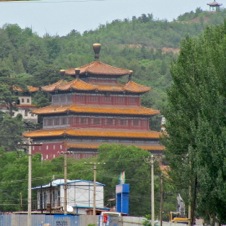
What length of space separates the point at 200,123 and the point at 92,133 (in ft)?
381

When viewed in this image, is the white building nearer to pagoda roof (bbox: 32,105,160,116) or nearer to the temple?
the temple

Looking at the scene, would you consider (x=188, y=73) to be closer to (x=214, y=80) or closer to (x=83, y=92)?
(x=214, y=80)

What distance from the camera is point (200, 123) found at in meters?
56.9

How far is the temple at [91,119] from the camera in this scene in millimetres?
171375

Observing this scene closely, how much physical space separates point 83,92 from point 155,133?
426 inches

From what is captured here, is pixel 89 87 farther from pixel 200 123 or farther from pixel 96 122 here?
pixel 200 123

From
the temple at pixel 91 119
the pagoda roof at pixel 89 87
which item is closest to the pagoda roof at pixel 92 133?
the temple at pixel 91 119

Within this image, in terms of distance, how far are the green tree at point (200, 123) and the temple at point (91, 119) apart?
10347cm

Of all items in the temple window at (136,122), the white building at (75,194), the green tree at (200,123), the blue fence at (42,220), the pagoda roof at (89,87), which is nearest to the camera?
the green tree at (200,123)

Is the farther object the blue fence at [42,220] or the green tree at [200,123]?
the blue fence at [42,220]

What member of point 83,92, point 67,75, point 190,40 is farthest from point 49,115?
point 190,40

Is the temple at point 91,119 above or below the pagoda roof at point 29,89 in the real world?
below

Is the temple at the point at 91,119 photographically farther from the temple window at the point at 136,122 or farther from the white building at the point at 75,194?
the white building at the point at 75,194

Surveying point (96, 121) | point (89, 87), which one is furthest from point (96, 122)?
point (89, 87)
